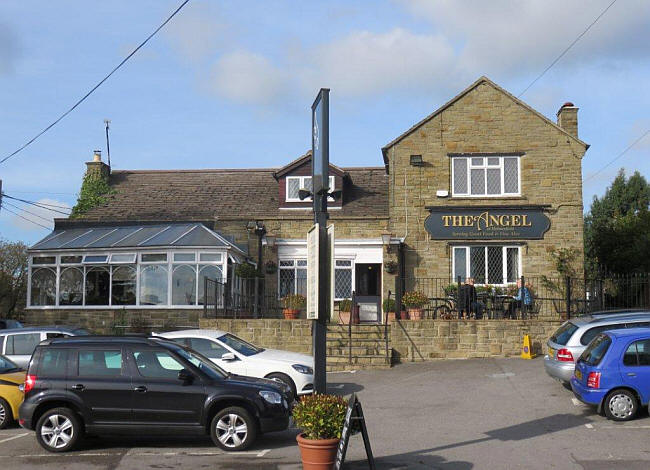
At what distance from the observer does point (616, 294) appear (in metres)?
23.3

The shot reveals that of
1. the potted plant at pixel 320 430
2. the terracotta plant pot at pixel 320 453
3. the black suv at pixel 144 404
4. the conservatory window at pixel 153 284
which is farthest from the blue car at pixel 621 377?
the conservatory window at pixel 153 284

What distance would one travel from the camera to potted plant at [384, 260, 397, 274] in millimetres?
24950

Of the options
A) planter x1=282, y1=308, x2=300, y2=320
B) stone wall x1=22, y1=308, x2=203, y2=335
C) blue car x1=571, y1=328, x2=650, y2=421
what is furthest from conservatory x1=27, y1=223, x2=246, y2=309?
blue car x1=571, y1=328, x2=650, y2=421

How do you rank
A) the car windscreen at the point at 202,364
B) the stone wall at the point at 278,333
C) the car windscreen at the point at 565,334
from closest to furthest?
the car windscreen at the point at 202,364 < the car windscreen at the point at 565,334 < the stone wall at the point at 278,333

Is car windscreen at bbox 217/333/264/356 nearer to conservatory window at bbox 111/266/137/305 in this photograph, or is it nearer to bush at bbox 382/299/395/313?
bush at bbox 382/299/395/313

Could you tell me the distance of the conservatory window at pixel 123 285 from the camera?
24.7 m

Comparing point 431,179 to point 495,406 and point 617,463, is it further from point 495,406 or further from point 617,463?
point 617,463

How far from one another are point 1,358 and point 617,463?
36.5 ft

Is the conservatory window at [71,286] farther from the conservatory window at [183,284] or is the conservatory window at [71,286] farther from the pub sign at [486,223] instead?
the pub sign at [486,223]

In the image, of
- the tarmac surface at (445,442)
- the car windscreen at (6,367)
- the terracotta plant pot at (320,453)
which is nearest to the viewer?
the terracotta plant pot at (320,453)

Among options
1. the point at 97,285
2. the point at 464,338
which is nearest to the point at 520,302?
the point at 464,338

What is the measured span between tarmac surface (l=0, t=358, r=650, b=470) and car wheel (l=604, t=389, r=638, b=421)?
20cm

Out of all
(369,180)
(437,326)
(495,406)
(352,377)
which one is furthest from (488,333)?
(369,180)

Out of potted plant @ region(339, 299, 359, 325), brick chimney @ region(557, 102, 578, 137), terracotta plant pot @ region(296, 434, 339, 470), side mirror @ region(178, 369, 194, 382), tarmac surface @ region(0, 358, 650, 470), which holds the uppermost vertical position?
brick chimney @ region(557, 102, 578, 137)
